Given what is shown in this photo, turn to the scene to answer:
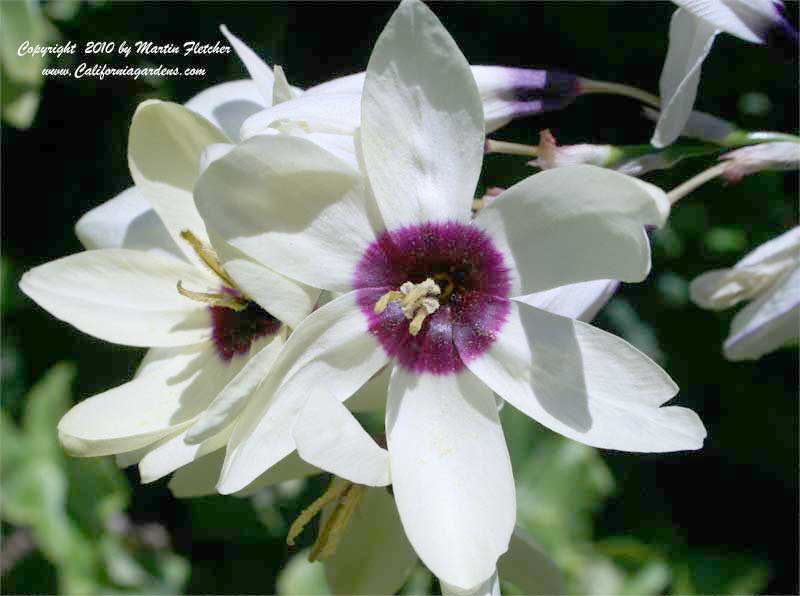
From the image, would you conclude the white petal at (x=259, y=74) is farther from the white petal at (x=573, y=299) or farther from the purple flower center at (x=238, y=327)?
the white petal at (x=573, y=299)

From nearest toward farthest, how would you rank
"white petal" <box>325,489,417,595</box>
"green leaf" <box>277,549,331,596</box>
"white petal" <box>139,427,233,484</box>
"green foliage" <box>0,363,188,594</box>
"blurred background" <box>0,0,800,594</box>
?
"white petal" <box>139,427,233,484</box>
"white petal" <box>325,489,417,595</box>
"green leaf" <box>277,549,331,596</box>
"blurred background" <box>0,0,800,594</box>
"green foliage" <box>0,363,188,594</box>

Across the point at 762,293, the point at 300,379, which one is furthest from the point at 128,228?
the point at 762,293

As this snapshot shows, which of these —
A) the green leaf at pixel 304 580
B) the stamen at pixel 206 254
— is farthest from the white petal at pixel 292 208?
the green leaf at pixel 304 580

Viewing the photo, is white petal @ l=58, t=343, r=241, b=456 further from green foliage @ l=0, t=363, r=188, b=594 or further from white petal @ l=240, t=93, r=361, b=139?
green foliage @ l=0, t=363, r=188, b=594

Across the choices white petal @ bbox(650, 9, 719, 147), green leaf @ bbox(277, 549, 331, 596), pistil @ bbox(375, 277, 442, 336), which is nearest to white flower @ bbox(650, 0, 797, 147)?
white petal @ bbox(650, 9, 719, 147)

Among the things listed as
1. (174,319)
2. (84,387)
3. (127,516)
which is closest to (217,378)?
(174,319)
